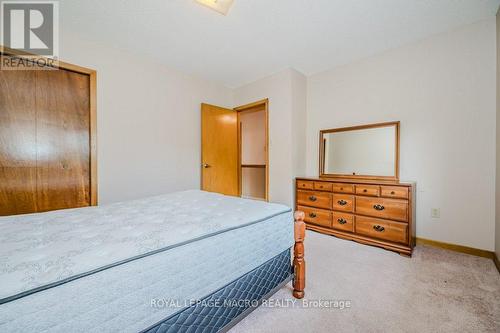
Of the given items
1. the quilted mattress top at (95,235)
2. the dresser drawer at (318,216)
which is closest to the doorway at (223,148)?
the dresser drawer at (318,216)

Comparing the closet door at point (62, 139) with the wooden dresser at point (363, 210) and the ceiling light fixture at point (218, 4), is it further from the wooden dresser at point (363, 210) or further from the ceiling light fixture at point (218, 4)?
the wooden dresser at point (363, 210)

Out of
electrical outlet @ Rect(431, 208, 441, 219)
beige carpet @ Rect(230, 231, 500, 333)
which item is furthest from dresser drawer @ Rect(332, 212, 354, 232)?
electrical outlet @ Rect(431, 208, 441, 219)

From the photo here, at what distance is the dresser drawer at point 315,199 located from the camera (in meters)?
2.80

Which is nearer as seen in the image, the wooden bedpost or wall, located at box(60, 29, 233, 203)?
the wooden bedpost

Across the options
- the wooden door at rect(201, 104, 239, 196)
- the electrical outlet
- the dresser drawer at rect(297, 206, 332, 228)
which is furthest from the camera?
the wooden door at rect(201, 104, 239, 196)

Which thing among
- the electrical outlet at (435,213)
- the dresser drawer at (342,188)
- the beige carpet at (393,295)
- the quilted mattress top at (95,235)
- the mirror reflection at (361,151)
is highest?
the mirror reflection at (361,151)

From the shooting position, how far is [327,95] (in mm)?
3363

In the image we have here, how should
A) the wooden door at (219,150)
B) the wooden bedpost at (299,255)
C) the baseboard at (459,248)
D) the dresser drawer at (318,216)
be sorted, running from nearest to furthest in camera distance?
1. the wooden bedpost at (299,255)
2. the baseboard at (459,248)
3. the dresser drawer at (318,216)
4. the wooden door at (219,150)

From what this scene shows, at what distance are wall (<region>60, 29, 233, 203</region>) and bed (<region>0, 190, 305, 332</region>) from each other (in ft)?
4.69

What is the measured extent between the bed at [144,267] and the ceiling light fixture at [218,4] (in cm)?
191

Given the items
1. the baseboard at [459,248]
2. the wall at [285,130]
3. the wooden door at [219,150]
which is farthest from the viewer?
the wooden door at [219,150]

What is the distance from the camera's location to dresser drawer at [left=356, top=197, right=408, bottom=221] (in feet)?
7.22

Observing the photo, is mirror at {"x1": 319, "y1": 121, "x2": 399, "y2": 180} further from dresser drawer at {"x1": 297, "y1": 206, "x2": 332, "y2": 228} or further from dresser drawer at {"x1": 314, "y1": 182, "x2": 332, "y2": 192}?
dresser drawer at {"x1": 297, "y1": 206, "x2": 332, "y2": 228}

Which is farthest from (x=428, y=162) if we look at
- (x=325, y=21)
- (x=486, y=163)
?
(x=325, y=21)
